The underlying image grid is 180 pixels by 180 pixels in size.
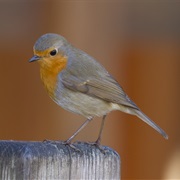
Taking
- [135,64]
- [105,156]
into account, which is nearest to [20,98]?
[135,64]

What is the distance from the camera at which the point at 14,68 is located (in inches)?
286

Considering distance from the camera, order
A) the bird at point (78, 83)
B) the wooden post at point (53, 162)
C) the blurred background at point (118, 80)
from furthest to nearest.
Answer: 1. the blurred background at point (118, 80)
2. the bird at point (78, 83)
3. the wooden post at point (53, 162)

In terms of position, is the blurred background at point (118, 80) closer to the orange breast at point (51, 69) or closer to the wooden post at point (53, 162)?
the orange breast at point (51, 69)

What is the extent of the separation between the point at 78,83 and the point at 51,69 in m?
0.22

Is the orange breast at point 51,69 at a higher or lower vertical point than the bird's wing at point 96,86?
higher

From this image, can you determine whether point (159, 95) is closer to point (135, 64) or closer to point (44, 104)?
point (135, 64)

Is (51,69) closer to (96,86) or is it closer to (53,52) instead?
(53,52)

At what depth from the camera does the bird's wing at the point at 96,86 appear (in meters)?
5.05

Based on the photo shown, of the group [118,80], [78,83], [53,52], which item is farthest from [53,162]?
[118,80]

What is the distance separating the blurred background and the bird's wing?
1.63m

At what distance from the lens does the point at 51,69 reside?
203 inches

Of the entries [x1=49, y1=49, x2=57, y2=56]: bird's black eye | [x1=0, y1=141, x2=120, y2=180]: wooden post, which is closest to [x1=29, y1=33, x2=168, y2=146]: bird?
[x1=49, y1=49, x2=57, y2=56]: bird's black eye

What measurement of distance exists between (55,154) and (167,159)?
3867 millimetres

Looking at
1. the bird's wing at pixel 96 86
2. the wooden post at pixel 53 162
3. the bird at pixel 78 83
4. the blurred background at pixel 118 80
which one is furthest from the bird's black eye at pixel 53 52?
the wooden post at pixel 53 162
